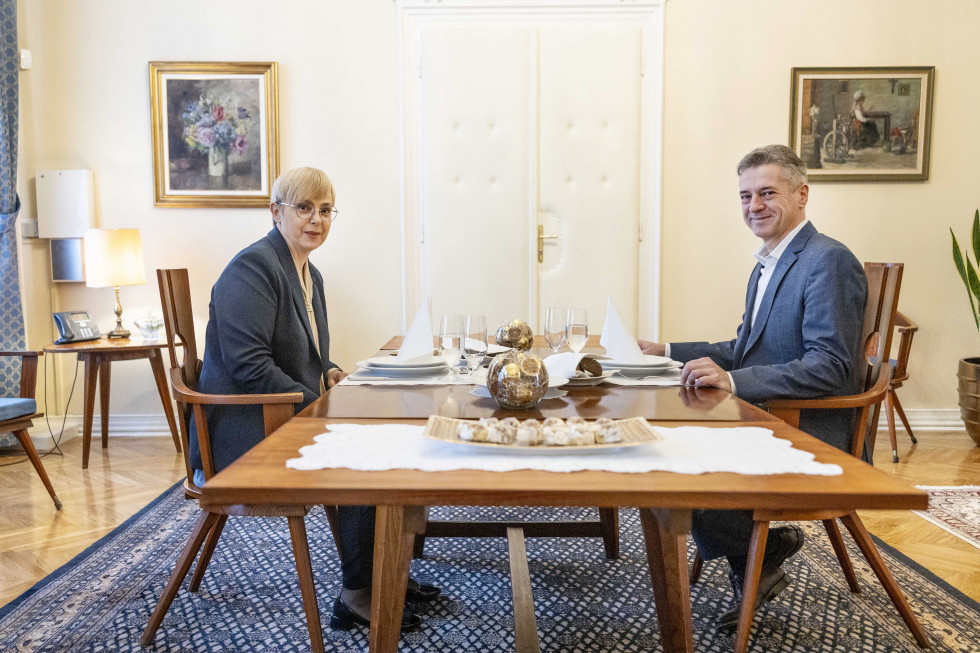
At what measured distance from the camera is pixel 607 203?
4.71m

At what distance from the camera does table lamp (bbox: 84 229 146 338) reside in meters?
4.34

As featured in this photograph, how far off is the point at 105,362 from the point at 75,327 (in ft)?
0.82

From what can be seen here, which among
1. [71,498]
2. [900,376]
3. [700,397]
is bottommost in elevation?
[71,498]

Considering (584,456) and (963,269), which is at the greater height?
(963,269)

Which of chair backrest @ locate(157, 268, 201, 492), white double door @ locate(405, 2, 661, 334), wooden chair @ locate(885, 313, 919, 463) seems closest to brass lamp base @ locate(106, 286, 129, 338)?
white double door @ locate(405, 2, 661, 334)

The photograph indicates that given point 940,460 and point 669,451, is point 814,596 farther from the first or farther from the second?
point 940,460

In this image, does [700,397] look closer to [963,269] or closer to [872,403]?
[872,403]

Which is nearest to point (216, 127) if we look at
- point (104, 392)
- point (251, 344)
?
point (104, 392)

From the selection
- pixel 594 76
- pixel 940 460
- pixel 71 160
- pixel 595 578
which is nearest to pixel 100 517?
pixel 595 578

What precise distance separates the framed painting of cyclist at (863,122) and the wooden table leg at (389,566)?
4.12m

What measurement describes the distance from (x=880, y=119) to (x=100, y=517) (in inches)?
188

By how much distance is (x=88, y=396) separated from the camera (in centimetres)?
420

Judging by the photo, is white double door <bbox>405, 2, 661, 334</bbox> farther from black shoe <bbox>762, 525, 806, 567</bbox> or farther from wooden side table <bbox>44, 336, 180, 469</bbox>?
black shoe <bbox>762, 525, 806, 567</bbox>

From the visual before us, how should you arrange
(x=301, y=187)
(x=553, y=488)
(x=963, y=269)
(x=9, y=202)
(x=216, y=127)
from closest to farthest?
(x=553, y=488) → (x=301, y=187) → (x=9, y=202) → (x=963, y=269) → (x=216, y=127)
